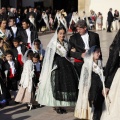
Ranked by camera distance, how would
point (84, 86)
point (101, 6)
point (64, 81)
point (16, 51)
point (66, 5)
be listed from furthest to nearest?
point (66, 5)
point (101, 6)
point (16, 51)
point (64, 81)
point (84, 86)

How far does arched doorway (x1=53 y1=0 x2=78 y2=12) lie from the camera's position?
40.2 meters

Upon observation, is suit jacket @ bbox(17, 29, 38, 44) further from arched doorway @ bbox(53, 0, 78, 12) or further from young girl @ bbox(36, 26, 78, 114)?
arched doorway @ bbox(53, 0, 78, 12)

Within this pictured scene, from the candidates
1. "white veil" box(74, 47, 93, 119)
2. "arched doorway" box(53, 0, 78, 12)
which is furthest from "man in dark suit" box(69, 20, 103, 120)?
"arched doorway" box(53, 0, 78, 12)

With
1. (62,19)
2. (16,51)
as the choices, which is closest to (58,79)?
(16,51)

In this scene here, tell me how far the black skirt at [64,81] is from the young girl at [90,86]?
61 cm

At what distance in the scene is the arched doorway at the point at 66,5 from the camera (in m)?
40.2

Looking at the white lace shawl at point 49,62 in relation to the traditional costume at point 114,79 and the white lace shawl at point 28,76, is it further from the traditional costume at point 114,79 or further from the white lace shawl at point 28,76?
the traditional costume at point 114,79

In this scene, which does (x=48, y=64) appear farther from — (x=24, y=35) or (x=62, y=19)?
(x=62, y=19)

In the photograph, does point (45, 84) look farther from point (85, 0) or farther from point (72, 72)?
point (85, 0)

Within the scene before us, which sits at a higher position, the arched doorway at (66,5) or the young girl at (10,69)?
the arched doorway at (66,5)

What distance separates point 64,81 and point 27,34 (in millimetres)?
2806

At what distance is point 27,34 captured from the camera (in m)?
10.2

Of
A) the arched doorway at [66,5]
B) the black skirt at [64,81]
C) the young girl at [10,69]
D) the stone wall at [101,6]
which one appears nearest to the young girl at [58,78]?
the black skirt at [64,81]

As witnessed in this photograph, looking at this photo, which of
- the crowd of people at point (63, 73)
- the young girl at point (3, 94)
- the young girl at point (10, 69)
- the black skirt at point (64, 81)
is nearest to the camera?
the crowd of people at point (63, 73)
